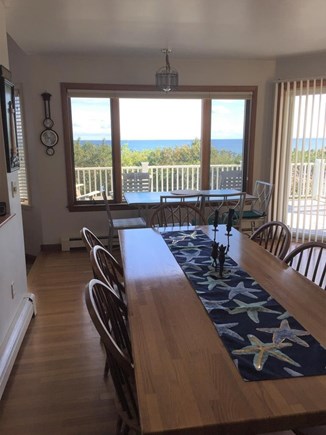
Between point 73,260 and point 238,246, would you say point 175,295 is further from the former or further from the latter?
point 73,260

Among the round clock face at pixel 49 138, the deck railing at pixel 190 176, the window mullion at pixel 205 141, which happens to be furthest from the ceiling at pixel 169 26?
the deck railing at pixel 190 176

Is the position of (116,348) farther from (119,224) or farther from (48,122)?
(48,122)

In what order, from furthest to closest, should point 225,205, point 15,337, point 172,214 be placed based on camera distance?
point 225,205 → point 172,214 → point 15,337

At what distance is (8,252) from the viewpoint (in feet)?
8.09

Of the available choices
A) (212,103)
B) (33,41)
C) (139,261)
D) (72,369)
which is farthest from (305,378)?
(212,103)

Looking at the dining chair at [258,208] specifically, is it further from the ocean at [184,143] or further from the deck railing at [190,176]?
the ocean at [184,143]

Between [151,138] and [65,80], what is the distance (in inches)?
55.2

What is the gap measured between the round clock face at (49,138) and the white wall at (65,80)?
2.4 inches

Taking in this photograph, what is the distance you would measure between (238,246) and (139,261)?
0.70 metres

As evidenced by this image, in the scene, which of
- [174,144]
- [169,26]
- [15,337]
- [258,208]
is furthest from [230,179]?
[15,337]

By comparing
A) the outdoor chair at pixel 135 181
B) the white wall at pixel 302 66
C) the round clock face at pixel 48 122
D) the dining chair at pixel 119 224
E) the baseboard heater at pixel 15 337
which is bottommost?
the baseboard heater at pixel 15 337

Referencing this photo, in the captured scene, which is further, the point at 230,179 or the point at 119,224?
the point at 230,179

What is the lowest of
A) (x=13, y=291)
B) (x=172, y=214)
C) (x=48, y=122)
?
(x=13, y=291)

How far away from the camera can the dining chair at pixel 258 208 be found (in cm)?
470
